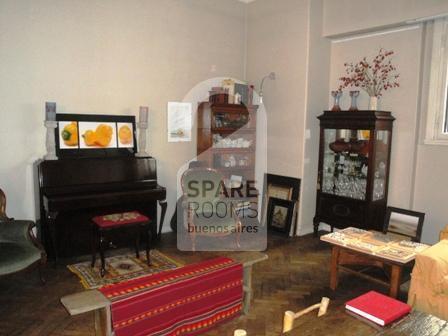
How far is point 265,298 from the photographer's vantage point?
323cm

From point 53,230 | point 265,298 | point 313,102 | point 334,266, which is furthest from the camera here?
point 313,102

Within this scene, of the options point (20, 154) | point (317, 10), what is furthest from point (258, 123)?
point (20, 154)

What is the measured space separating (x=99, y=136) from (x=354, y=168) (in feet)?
10.4

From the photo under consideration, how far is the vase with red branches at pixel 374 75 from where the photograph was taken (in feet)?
14.6

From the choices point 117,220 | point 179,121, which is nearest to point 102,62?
point 179,121

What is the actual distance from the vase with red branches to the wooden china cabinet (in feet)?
4.61

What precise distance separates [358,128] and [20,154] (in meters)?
3.89

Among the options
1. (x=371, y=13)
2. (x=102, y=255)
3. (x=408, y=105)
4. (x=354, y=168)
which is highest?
(x=371, y=13)

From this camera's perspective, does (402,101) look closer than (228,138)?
Yes

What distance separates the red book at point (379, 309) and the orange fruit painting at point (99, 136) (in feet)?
10.9

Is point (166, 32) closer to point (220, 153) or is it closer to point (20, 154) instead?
point (220, 153)

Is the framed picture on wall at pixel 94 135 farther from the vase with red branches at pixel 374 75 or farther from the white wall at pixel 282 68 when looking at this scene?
the vase with red branches at pixel 374 75

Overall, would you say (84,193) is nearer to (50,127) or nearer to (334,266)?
(50,127)

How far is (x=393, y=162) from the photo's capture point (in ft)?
14.9
